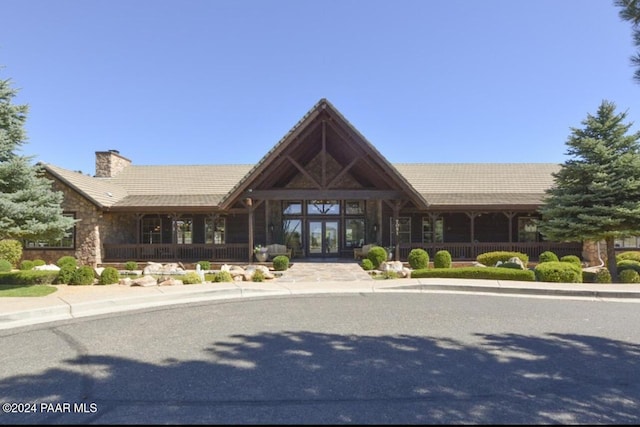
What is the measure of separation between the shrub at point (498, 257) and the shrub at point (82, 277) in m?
15.5

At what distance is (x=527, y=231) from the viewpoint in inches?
818

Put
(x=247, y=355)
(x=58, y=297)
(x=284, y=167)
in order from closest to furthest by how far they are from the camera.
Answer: (x=247, y=355) < (x=58, y=297) < (x=284, y=167)

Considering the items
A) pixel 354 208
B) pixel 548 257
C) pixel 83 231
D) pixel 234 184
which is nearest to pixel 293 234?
pixel 354 208

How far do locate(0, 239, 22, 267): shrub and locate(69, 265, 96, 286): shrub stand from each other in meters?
8.67

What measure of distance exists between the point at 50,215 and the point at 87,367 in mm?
8480

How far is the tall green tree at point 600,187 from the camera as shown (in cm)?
1337

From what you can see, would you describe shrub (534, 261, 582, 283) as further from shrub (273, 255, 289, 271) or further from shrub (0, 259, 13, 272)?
shrub (0, 259, 13, 272)

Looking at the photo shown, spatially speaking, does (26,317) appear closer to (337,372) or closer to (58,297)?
(58,297)

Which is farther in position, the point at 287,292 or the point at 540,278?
the point at 540,278

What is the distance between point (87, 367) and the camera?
4840mm

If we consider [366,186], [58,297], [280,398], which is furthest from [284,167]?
[280,398]

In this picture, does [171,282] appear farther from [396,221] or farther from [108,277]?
[396,221]

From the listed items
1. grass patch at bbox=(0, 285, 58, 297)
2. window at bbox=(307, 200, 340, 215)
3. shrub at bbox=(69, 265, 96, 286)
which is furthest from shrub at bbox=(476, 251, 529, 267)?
grass patch at bbox=(0, 285, 58, 297)

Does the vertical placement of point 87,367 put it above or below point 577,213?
below
